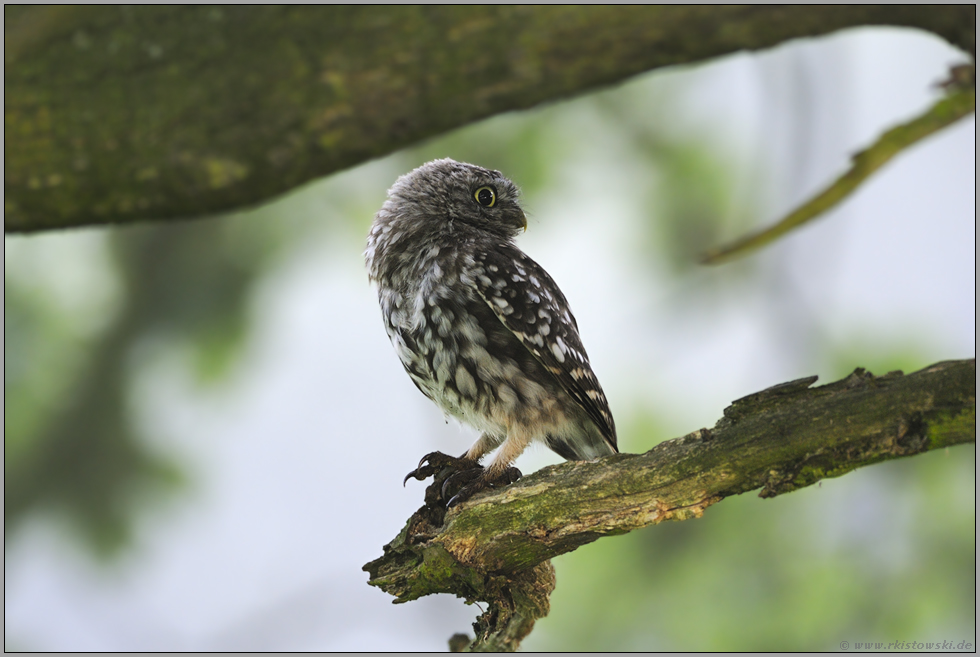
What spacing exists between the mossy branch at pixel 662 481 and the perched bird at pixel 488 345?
36cm

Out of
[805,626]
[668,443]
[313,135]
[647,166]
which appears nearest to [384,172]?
[647,166]

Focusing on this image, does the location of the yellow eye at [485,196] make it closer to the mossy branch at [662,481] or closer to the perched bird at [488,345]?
the perched bird at [488,345]

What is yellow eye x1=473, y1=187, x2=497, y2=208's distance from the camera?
13.2ft

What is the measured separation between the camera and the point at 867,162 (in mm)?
2162

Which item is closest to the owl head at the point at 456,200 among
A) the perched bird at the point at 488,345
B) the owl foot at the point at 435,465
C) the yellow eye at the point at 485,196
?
the yellow eye at the point at 485,196

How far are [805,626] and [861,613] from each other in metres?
0.44

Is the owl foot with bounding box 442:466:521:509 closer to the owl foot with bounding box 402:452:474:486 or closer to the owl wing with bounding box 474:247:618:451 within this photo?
the owl foot with bounding box 402:452:474:486

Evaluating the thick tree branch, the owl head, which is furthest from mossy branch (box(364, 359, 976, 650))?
the owl head

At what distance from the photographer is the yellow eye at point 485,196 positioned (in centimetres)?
402

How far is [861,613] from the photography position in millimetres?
5633

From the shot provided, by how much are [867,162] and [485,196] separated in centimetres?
220

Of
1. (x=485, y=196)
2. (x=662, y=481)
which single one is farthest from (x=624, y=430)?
(x=662, y=481)

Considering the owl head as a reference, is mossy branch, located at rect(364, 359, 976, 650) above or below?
below

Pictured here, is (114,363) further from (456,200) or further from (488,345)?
(488,345)
